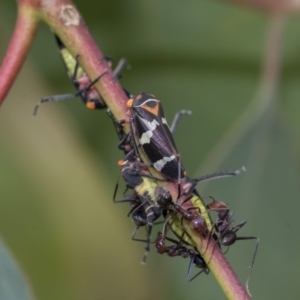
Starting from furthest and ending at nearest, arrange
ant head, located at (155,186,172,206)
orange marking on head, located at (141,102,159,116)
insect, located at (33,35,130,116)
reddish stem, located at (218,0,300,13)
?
reddish stem, located at (218,0,300,13)
insect, located at (33,35,130,116)
orange marking on head, located at (141,102,159,116)
ant head, located at (155,186,172,206)

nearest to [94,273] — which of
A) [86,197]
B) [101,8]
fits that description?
[86,197]

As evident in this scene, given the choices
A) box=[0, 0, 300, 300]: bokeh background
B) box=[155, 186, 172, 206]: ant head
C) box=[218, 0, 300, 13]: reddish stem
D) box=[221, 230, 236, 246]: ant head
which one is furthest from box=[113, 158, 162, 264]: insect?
box=[218, 0, 300, 13]: reddish stem

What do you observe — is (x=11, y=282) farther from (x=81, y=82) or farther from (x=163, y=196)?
(x=81, y=82)

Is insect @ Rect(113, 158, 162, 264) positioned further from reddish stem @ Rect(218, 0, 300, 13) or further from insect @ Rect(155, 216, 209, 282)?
reddish stem @ Rect(218, 0, 300, 13)

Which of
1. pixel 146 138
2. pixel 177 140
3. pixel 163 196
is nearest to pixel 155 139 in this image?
pixel 146 138

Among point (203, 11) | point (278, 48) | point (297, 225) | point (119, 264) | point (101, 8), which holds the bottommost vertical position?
point (297, 225)

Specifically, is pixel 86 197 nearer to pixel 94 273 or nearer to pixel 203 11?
pixel 94 273
